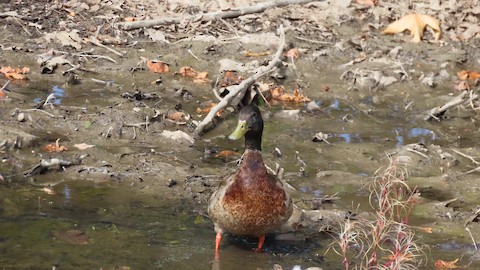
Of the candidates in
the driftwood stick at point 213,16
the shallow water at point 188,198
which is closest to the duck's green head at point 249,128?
the shallow water at point 188,198

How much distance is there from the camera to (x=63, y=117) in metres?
8.67

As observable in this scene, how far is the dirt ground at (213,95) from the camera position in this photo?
7715 millimetres

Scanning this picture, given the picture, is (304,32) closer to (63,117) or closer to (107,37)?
(107,37)

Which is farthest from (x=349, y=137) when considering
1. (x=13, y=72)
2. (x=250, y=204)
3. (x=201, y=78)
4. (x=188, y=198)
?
(x=13, y=72)

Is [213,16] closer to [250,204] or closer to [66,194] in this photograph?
[66,194]

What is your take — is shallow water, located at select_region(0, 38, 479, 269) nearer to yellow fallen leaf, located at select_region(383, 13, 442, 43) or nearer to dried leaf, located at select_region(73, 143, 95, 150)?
dried leaf, located at select_region(73, 143, 95, 150)

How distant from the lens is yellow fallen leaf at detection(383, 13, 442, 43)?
39.1 ft

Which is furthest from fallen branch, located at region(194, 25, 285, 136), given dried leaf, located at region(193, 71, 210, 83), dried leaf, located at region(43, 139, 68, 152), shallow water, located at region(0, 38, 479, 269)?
dried leaf, located at region(43, 139, 68, 152)

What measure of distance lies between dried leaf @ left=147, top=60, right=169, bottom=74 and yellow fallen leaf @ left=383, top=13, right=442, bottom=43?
329cm

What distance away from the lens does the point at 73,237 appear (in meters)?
6.16

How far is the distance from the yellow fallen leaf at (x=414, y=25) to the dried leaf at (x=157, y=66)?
329 centimetres

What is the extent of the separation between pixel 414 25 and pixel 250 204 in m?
6.52

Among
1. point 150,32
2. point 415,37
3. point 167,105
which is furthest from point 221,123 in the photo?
point 415,37

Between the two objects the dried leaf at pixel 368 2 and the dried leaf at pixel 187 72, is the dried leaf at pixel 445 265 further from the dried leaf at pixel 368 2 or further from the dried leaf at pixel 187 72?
the dried leaf at pixel 368 2
